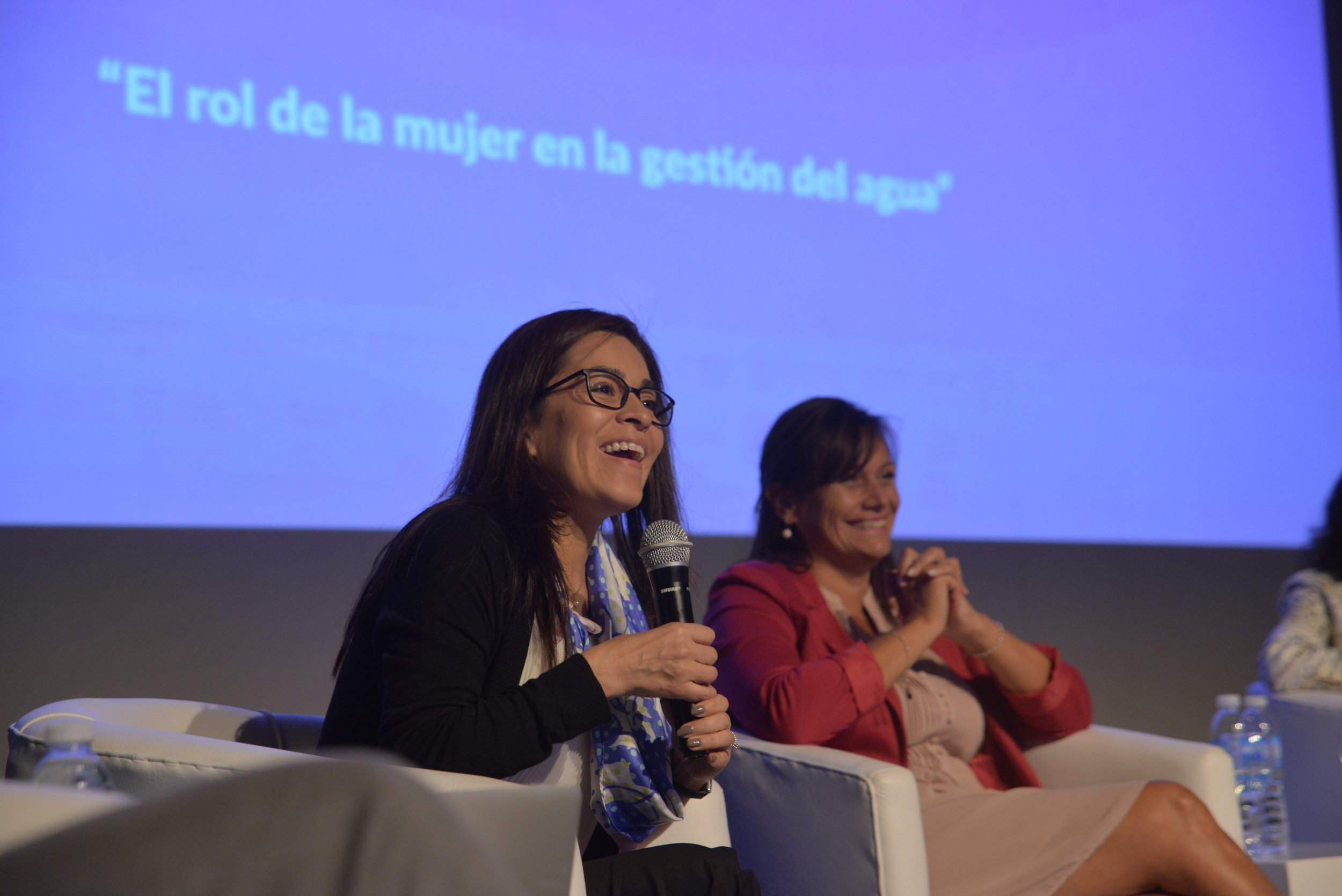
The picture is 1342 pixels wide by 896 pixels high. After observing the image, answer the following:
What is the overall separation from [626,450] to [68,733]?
82 cm

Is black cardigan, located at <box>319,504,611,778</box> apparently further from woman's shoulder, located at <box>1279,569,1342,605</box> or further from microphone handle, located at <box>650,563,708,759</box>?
woman's shoulder, located at <box>1279,569,1342,605</box>

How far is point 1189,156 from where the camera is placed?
12.7ft

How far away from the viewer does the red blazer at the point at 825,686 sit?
197 cm

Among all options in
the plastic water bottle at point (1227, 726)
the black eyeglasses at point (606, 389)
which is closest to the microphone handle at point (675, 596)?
the black eyeglasses at point (606, 389)

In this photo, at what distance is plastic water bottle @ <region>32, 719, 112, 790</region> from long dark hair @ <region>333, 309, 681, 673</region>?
1.13 ft

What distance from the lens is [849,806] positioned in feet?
5.59

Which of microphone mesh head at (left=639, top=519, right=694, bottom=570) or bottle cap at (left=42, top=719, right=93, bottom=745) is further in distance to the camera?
microphone mesh head at (left=639, top=519, right=694, bottom=570)

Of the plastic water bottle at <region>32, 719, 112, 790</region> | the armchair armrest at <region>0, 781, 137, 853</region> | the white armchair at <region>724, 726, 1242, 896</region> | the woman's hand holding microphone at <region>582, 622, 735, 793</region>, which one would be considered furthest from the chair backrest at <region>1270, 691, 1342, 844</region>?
the armchair armrest at <region>0, 781, 137, 853</region>

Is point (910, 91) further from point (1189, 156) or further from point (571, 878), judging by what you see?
point (571, 878)

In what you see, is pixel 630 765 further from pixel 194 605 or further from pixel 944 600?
pixel 194 605

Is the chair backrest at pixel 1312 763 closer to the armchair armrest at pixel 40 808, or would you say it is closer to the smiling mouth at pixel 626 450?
the smiling mouth at pixel 626 450

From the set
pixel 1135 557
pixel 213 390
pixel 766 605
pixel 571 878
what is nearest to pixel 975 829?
pixel 766 605

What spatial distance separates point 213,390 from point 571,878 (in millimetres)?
1781

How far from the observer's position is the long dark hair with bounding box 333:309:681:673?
60.4 inches
